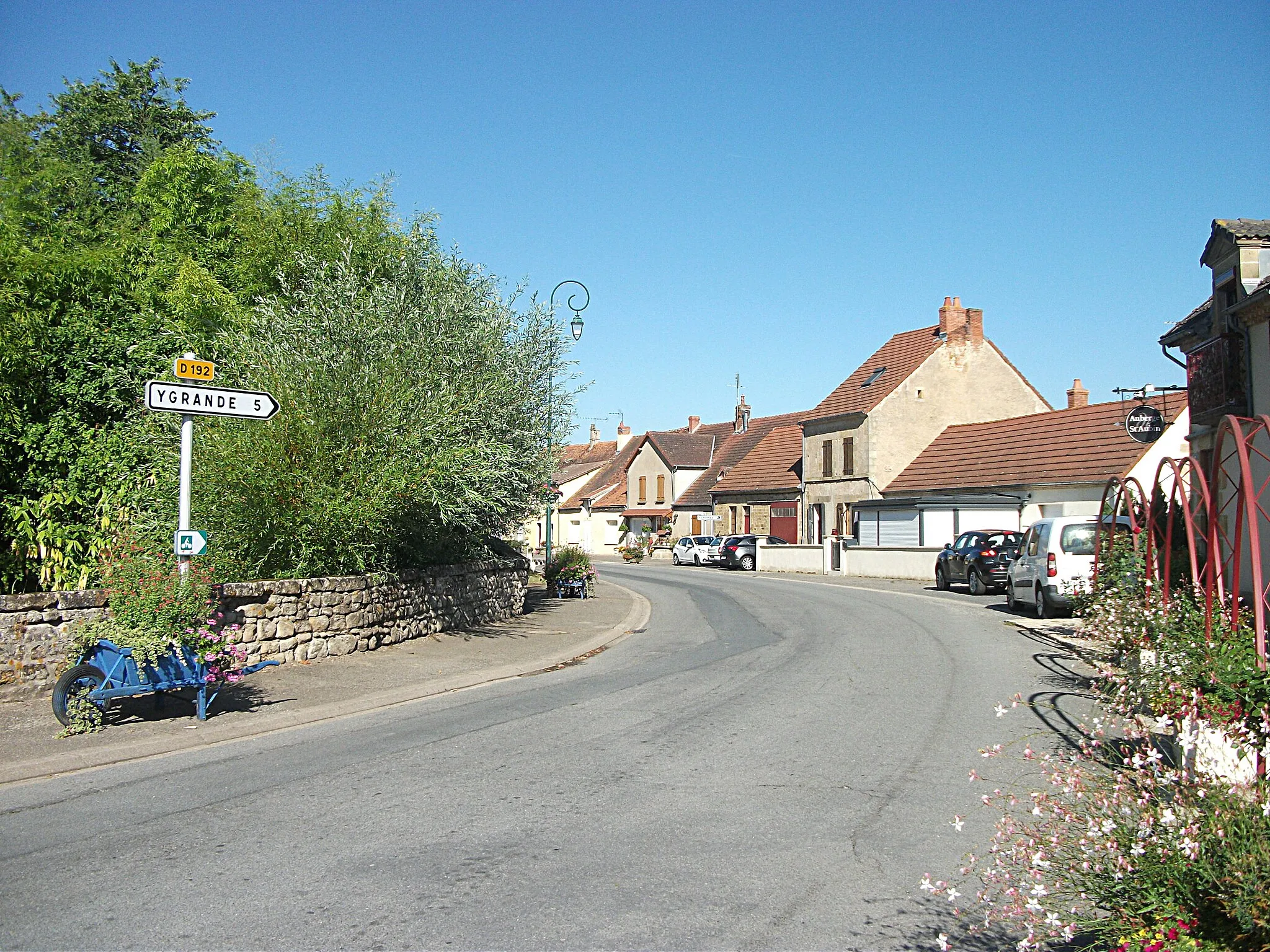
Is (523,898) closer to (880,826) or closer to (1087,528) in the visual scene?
(880,826)

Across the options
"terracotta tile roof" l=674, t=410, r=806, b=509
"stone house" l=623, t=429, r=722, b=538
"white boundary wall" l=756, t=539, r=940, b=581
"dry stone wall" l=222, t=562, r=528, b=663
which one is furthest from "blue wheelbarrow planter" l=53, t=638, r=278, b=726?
"stone house" l=623, t=429, r=722, b=538

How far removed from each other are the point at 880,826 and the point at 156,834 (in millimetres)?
4346

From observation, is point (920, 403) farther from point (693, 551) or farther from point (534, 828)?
point (534, 828)

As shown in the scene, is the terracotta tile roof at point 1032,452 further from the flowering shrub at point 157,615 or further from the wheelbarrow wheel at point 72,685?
the wheelbarrow wheel at point 72,685

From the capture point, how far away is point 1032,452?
35.4 meters

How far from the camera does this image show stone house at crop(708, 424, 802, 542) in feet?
165

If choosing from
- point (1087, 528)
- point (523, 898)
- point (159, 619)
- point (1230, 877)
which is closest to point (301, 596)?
point (159, 619)

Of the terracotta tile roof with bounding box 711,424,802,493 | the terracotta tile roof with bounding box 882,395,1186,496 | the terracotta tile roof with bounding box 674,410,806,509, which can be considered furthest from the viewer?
the terracotta tile roof with bounding box 674,410,806,509

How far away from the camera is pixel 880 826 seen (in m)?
6.23

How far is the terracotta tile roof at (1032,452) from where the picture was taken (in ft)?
104

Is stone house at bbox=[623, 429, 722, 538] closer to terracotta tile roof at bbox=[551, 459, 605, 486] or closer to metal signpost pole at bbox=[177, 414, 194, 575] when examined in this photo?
terracotta tile roof at bbox=[551, 459, 605, 486]

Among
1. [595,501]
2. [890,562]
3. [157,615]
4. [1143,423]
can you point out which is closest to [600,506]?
[595,501]

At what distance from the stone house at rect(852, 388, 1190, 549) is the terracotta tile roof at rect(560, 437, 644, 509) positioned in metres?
27.9

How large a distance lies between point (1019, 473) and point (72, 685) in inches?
1250
